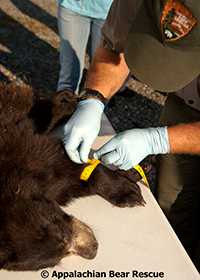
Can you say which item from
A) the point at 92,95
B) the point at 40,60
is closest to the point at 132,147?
the point at 92,95

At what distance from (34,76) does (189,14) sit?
4.00 meters

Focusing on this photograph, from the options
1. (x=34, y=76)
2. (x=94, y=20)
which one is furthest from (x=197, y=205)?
(x=34, y=76)

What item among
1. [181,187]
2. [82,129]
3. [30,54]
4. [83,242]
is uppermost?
[82,129]

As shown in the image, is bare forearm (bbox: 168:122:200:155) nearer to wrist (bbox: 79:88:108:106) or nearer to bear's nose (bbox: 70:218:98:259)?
wrist (bbox: 79:88:108:106)

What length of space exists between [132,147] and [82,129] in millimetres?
252

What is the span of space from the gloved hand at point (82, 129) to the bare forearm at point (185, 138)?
371 millimetres

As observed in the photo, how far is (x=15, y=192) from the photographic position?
184 cm

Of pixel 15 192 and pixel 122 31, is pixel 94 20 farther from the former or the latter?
pixel 15 192

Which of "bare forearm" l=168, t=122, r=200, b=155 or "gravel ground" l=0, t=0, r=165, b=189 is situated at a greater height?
"bare forearm" l=168, t=122, r=200, b=155

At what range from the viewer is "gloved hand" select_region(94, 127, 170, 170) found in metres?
2.18

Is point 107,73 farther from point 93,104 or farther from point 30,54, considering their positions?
point 30,54

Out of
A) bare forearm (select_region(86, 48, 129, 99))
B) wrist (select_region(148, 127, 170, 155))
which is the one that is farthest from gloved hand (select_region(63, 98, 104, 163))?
wrist (select_region(148, 127, 170, 155))

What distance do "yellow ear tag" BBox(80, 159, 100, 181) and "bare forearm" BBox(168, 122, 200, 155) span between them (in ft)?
1.24

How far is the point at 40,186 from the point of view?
1.97 metres
